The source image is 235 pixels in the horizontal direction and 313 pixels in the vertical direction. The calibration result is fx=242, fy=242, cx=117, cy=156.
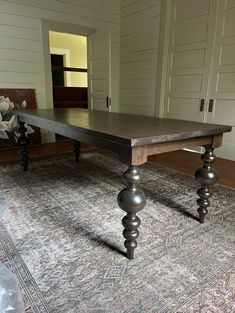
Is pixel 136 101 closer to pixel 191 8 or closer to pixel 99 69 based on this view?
pixel 99 69

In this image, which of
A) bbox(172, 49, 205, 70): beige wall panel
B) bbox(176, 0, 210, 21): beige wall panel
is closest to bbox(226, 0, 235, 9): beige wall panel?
bbox(176, 0, 210, 21): beige wall panel

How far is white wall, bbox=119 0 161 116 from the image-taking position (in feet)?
14.2

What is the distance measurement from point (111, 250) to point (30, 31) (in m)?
3.80

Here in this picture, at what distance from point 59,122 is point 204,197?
3.80 ft

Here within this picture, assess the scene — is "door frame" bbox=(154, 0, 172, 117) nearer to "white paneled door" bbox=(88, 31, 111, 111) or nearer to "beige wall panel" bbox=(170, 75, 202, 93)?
"beige wall panel" bbox=(170, 75, 202, 93)

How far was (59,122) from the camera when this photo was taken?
1701 mm

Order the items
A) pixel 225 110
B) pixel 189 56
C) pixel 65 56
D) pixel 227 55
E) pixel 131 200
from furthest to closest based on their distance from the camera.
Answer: pixel 65 56 → pixel 189 56 → pixel 225 110 → pixel 227 55 → pixel 131 200

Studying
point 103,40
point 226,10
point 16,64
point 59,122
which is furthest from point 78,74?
point 59,122

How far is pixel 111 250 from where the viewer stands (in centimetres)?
148

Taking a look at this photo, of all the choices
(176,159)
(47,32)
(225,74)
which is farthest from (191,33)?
(47,32)

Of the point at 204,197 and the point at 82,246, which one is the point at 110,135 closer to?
the point at 82,246

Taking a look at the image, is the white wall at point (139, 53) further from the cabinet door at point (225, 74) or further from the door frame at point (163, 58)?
the cabinet door at point (225, 74)

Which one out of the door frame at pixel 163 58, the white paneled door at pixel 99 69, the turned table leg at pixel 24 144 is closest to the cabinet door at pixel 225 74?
the door frame at pixel 163 58

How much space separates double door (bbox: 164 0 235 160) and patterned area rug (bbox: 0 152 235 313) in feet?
5.12
